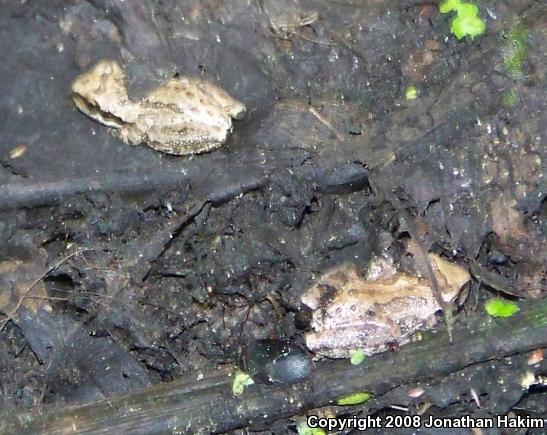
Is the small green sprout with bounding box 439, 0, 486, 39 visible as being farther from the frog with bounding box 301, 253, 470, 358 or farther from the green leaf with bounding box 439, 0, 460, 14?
the frog with bounding box 301, 253, 470, 358

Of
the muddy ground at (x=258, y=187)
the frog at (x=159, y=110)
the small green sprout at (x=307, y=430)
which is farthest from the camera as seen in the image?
the small green sprout at (x=307, y=430)

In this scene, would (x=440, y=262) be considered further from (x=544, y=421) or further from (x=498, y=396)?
(x=544, y=421)

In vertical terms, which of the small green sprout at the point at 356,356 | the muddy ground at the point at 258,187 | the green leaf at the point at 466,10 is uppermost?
the green leaf at the point at 466,10

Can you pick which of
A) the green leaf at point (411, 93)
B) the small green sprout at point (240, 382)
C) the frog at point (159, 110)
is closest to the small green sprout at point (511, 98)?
the green leaf at point (411, 93)

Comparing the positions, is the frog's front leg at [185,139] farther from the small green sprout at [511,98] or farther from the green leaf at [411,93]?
the small green sprout at [511,98]

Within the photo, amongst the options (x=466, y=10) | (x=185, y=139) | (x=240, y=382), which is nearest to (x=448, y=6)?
(x=466, y=10)

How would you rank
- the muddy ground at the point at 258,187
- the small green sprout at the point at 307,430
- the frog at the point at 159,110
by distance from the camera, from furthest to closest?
the small green sprout at the point at 307,430
the muddy ground at the point at 258,187
the frog at the point at 159,110

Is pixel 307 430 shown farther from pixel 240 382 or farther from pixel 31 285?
pixel 31 285
